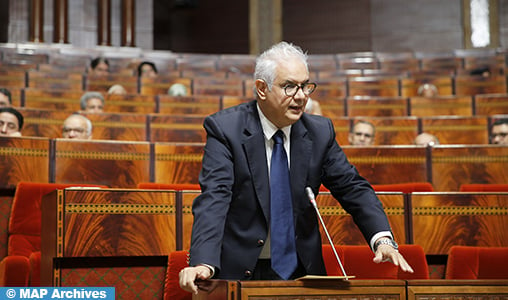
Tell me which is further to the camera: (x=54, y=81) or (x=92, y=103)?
(x=54, y=81)

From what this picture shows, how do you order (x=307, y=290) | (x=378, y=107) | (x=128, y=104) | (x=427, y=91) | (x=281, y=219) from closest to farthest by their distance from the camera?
(x=307, y=290) → (x=281, y=219) → (x=128, y=104) → (x=378, y=107) → (x=427, y=91)

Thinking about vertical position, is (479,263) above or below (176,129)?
below

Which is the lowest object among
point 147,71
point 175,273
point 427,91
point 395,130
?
point 175,273

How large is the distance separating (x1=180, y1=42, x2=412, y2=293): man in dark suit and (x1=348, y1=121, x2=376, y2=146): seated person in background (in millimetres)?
980

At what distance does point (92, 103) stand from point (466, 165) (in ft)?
3.00

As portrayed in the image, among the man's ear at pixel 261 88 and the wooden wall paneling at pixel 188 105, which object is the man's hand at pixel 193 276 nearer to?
the man's ear at pixel 261 88

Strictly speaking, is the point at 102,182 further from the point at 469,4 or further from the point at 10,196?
the point at 469,4

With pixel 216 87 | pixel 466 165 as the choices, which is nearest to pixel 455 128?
pixel 466 165

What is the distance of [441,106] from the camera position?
2.14 m

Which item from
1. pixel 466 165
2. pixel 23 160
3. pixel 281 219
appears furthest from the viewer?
pixel 466 165

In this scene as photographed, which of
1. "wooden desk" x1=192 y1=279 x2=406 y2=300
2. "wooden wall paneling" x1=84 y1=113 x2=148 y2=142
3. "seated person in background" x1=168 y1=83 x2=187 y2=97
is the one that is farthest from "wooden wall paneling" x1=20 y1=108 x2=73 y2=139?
"wooden desk" x1=192 y1=279 x2=406 y2=300

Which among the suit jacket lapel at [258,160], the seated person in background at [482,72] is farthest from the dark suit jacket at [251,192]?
the seated person in background at [482,72]

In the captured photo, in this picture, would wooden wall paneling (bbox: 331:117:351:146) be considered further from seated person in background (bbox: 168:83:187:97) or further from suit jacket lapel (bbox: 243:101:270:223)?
suit jacket lapel (bbox: 243:101:270:223)

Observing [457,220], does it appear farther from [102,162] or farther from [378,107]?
[378,107]
